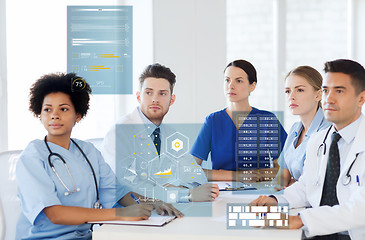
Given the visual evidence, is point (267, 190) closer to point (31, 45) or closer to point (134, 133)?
point (134, 133)

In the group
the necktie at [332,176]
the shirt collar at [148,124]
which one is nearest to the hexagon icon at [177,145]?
the shirt collar at [148,124]

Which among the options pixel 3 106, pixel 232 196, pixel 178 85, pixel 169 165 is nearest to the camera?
pixel 169 165

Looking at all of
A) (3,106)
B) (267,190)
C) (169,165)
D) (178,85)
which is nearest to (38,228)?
(169,165)

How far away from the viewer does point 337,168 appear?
1487 mm

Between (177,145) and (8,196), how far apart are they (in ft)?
2.53

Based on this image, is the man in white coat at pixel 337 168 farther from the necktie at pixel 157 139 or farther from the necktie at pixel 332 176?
the necktie at pixel 157 139

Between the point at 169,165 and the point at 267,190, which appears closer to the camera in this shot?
the point at 169,165

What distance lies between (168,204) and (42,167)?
44 centimetres

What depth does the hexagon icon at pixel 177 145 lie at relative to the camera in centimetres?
133

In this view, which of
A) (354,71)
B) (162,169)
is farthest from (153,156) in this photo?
(354,71)

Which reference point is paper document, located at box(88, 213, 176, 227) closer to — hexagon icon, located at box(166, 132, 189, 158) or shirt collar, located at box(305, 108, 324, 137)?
hexagon icon, located at box(166, 132, 189, 158)

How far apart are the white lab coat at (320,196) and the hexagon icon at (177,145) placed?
0.41 m

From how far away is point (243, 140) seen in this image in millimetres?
1462

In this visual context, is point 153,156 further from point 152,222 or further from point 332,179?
point 332,179
